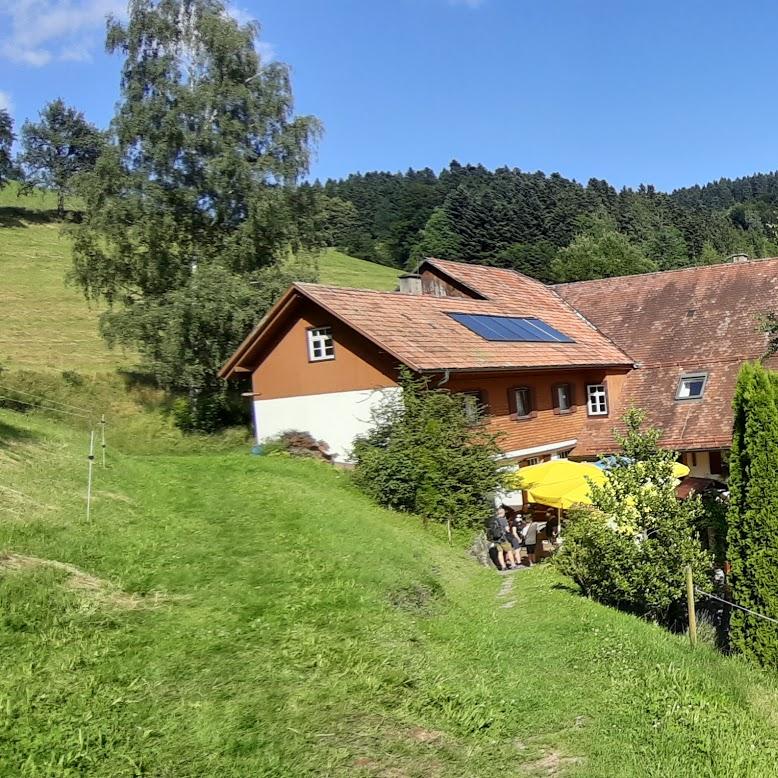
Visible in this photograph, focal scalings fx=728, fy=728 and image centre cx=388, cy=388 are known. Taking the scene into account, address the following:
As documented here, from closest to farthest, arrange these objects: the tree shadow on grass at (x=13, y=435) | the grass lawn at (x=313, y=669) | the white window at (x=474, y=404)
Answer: the grass lawn at (x=313, y=669) → the tree shadow on grass at (x=13, y=435) → the white window at (x=474, y=404)

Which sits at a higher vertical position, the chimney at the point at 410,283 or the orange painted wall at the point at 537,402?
the chimney at the point at 410,283

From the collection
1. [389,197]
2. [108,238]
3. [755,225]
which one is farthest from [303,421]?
[755,225]

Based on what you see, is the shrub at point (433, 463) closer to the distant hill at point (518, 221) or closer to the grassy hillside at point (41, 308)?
the grassy hillside at point (41, 308)

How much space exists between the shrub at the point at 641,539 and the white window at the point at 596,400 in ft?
46.2

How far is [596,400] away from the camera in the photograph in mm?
25672

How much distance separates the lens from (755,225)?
98000 millimetres

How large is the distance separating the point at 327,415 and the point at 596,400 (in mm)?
10273

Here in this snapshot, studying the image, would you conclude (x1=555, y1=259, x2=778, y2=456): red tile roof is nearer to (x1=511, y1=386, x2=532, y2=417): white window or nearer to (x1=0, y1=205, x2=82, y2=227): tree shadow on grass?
(x1=511, y1=386, x2=532, y2=417): white window

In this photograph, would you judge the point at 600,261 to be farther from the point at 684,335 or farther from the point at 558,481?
the point at 558,481

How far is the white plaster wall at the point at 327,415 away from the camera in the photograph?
65.4ft

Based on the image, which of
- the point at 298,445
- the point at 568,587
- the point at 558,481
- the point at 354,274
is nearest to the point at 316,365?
the point at 298,445

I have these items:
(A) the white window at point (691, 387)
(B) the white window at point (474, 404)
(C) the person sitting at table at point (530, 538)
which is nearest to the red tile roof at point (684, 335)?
(A) the white window at point (691, 387)

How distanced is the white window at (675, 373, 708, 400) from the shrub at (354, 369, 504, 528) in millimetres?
8967

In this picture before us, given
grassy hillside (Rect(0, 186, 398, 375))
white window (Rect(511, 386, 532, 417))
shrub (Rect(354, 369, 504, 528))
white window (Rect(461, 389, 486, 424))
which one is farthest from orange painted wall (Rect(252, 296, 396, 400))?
grassy hillside (Rect(0, 186, 398, 375))
